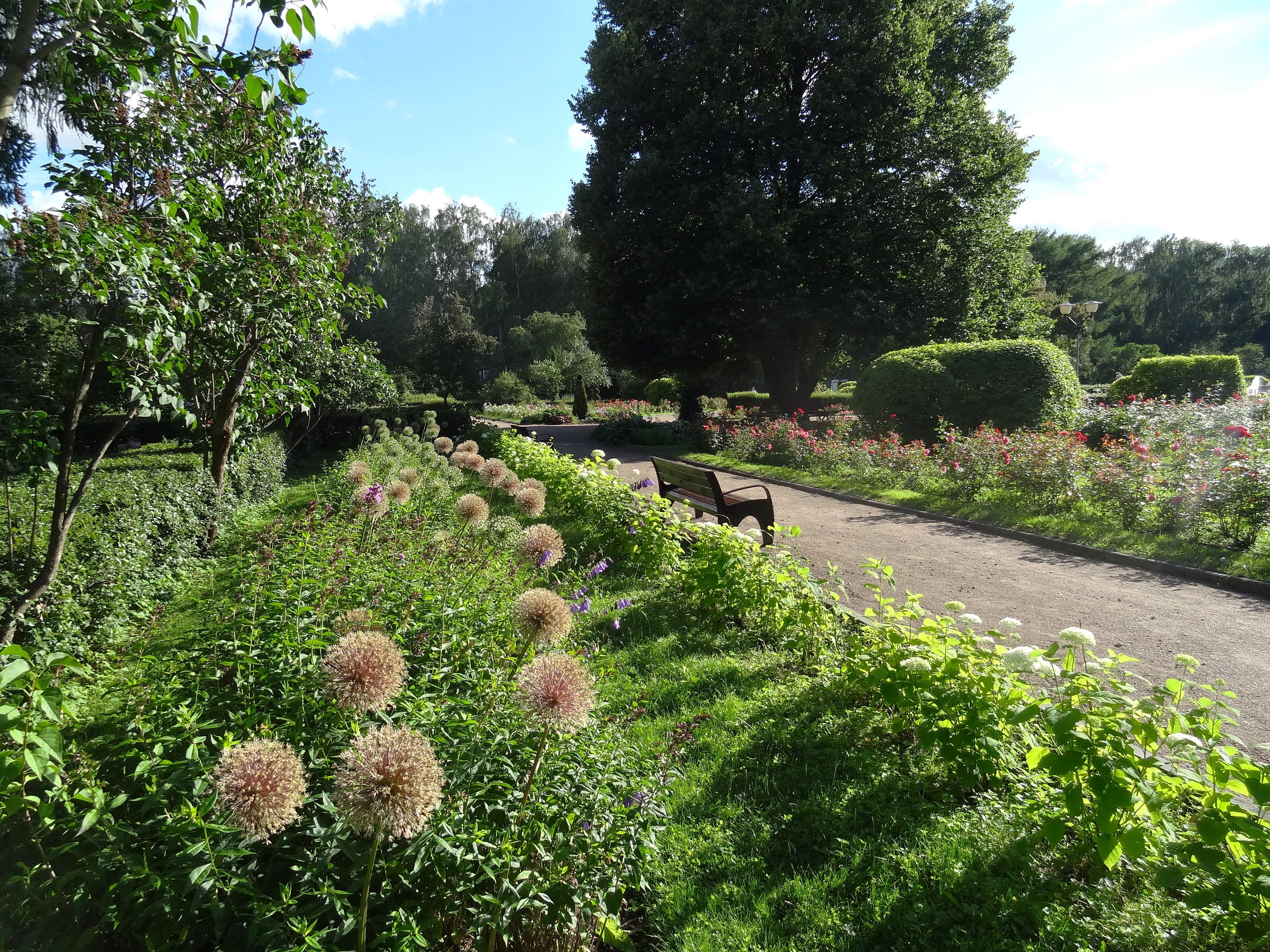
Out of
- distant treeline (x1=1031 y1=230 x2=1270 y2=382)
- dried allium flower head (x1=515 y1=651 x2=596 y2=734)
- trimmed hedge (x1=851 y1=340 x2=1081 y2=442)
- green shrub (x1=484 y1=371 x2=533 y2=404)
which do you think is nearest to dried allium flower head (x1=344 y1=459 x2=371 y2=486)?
dried allium flower head (x1=515 y1=651 x2=596 y2=734)

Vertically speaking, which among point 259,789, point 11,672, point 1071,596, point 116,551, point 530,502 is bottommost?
point 1071,596

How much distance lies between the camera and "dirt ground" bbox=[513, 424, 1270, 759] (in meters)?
4.27

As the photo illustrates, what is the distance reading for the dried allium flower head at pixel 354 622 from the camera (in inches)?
80.5

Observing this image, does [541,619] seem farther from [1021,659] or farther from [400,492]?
[400,492]

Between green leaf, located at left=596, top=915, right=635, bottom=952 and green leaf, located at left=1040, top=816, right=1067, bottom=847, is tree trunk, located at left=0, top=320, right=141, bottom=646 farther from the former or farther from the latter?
green leaf, located at left=1040, top=816, right=1067, bottom=847

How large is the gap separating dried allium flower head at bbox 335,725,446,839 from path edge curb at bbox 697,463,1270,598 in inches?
300

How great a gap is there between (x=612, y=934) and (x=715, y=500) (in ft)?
14.6

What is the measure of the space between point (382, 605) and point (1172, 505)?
8661 mm

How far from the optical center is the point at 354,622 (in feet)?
6.71

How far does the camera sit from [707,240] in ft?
60.0

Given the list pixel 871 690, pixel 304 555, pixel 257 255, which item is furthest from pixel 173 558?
pixel 871 690

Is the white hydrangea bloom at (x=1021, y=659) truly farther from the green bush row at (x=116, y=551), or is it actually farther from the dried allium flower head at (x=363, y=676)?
the green bush row at (x=116, y=551)

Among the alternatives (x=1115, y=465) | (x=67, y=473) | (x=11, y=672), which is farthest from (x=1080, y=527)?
(x=67, y=473)

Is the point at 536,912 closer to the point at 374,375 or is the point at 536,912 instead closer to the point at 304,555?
the point at 304,555
